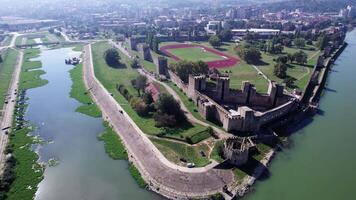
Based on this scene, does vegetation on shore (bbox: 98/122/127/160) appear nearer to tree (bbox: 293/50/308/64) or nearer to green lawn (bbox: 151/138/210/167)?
green lawn (bbox: 151/138/210/167)

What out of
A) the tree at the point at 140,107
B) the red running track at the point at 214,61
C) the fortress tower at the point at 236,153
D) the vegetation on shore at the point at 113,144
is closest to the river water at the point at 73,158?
the vegetation on shore at the point at 113,144

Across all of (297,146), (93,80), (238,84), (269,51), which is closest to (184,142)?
(297,146)

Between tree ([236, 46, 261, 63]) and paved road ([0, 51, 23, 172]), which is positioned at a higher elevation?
tree ([236, 46, 261, 63])

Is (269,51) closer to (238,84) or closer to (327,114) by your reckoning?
(238,84)

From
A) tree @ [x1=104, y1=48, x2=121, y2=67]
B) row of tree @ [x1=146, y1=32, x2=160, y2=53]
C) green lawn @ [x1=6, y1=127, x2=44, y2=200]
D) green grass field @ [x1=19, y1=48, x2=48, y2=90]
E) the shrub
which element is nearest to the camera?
green lawn @ [x1=6, y1=127, x2=44, y2=200]

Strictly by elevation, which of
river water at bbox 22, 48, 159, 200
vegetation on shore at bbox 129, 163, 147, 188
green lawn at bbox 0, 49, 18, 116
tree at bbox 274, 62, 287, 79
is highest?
tree at bbox 274, 62, 287, 79

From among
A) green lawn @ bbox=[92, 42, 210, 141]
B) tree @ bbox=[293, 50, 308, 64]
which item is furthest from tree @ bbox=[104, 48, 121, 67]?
tree @ bbox=[293, 50, 308, 64]

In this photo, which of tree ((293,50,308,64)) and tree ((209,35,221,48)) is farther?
tree ((209,35,221,48))
